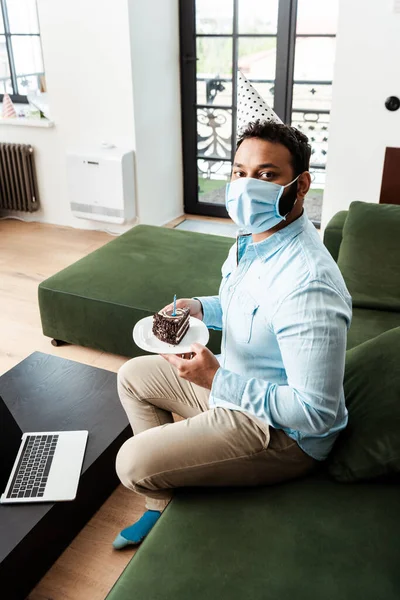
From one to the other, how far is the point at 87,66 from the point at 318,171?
5.74ft

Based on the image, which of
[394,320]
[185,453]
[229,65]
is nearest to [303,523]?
[185,453]

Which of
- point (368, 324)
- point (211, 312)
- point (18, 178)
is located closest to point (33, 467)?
point (211, 312)

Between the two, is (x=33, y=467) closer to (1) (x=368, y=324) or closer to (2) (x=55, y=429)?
(2) (x=55, y=429)

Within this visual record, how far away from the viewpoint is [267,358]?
4.29 ft

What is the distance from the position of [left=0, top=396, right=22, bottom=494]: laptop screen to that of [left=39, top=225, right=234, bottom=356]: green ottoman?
820 mm

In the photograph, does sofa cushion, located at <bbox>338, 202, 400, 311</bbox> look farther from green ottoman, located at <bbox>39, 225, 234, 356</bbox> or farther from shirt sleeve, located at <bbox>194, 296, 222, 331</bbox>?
shirt sleeve, located at <bbox>194, 296, 222, 331</bbox>

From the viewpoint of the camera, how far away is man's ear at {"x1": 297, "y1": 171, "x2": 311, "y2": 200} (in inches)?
49.8

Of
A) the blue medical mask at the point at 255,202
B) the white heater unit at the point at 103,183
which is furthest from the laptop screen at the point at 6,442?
the white heater unit at the point at 103,183

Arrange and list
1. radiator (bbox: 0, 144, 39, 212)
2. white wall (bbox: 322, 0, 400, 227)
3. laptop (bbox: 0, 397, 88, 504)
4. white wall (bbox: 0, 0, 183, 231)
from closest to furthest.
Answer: laptop (bbox: 0, 397, 88, 504)
white wall (bbox: 322, 0, 400, 227)
white wall (bbox: 0, 0, 183, 231)
radiator (bbox: 0, 144, 39, 212)

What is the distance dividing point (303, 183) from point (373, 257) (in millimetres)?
1074

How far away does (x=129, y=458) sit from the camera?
1.35 metres

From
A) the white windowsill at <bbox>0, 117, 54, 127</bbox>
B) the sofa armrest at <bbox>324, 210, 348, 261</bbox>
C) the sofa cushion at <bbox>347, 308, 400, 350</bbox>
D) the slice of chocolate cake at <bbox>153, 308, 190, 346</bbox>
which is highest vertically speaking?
the white windowsill at <bbox>0, 117, 54, 127</bbox>

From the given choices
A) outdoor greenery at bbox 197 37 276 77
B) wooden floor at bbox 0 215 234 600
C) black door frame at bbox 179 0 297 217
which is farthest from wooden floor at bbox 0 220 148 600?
outdoor greenery at bbox 197 37 276 77

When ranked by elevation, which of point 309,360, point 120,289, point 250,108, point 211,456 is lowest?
point 120,289
